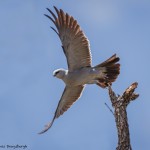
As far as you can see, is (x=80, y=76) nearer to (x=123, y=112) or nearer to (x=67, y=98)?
(x=67, y=98)

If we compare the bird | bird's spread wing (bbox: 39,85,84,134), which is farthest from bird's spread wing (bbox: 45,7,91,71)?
bird's spread wing (bbox: 39,85,84,134)

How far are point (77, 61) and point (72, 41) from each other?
1.56 ft

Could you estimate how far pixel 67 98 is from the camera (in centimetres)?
1108

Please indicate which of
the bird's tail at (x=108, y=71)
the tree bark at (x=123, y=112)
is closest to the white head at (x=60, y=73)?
the bird's tail at (x=108, y=71)

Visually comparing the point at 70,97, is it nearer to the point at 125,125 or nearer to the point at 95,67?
the point at 95,67

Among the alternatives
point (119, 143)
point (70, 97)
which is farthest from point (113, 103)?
point (70, 97)

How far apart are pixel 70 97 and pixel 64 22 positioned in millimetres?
1884

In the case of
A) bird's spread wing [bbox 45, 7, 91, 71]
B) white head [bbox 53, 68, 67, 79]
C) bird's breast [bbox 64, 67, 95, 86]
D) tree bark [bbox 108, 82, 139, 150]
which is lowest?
tree bark [bbox 108, 82, 139, 150]

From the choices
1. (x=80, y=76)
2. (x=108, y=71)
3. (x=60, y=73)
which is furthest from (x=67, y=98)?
(x=108, y=71)

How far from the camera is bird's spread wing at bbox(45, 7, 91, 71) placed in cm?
999

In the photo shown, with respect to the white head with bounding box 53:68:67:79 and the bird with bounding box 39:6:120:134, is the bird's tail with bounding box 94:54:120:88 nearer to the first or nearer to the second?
the bird with bounding box 39:6:120:134

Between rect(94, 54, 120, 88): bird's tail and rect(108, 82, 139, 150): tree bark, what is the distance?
2.19m

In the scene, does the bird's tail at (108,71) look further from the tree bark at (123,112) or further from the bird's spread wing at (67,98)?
the tree bark at (123,112)

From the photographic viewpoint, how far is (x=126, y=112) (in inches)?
296
